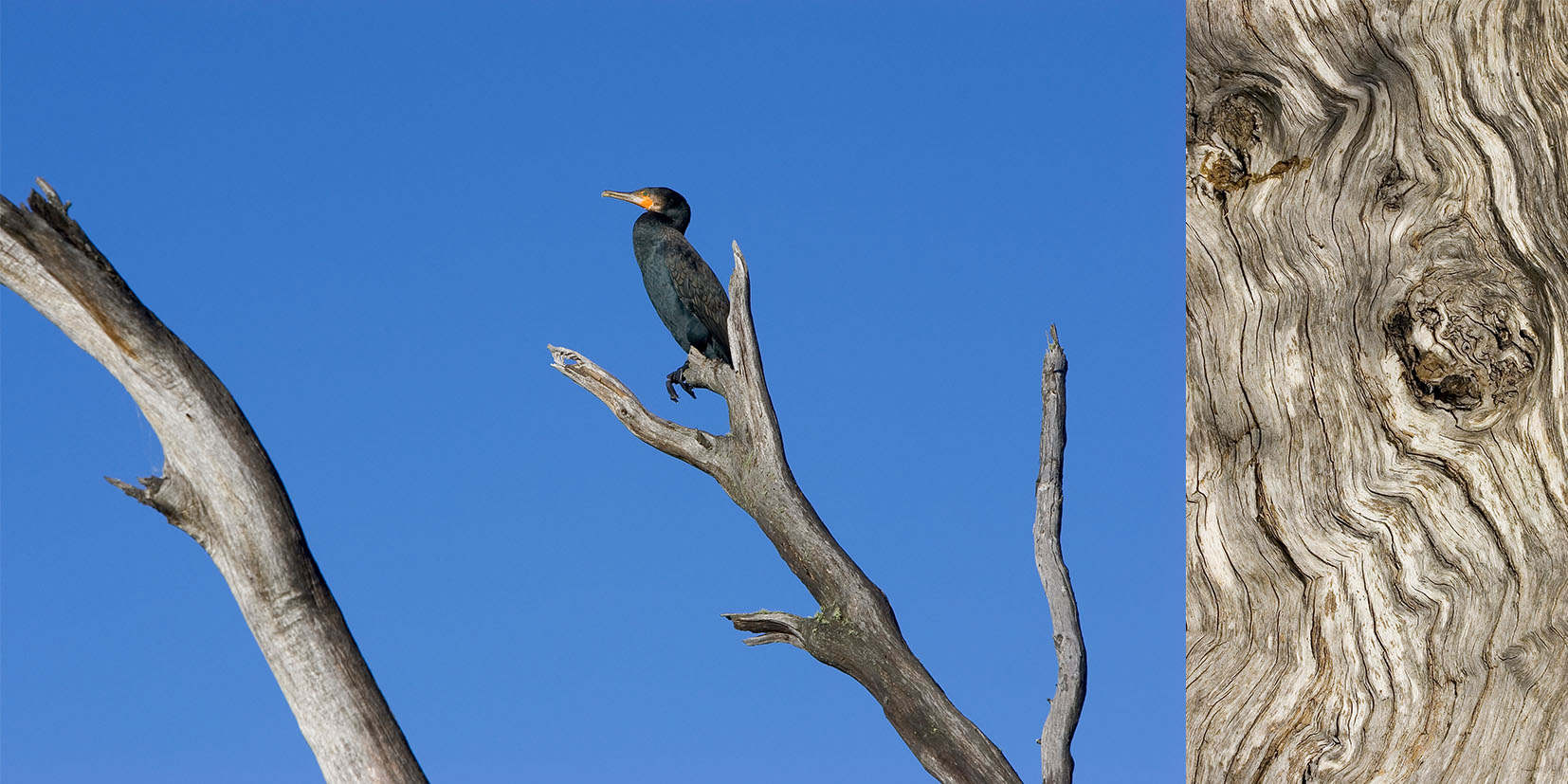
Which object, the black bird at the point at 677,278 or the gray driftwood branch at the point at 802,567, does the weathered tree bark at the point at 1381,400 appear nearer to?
the gray driftwood branch at the point at 802,567

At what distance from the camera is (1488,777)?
139cm

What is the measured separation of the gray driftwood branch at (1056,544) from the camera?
425cm

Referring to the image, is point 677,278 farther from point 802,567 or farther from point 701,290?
point 802,567

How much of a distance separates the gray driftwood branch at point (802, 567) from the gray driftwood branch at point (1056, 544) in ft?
1.62

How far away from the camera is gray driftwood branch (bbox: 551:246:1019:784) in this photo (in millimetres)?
3922

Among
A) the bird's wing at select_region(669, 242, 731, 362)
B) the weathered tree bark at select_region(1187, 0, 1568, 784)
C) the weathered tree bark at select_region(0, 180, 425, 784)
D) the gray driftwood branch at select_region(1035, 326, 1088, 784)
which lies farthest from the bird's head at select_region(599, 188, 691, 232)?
the weathered tree bark at select_region(1187, 0, 1568, 784)

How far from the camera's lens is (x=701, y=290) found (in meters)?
5.88

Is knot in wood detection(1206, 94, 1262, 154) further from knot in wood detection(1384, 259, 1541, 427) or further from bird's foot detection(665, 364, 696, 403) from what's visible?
bird's foot detection(665, 364, 696, 403)

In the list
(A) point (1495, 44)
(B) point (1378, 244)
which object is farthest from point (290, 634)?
(A) point (1495, 44)

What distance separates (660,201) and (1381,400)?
16.8ft

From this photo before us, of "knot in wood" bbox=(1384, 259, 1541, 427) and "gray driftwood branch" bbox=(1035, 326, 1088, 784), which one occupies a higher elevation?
"gray driftwood branch" bbox=(1035, 326, 1088, 784)

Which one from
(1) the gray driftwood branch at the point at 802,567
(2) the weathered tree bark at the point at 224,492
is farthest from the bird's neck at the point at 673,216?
(2) the weathered tree bark at the point at 224,492

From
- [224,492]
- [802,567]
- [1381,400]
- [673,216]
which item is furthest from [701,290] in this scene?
[1381,400]

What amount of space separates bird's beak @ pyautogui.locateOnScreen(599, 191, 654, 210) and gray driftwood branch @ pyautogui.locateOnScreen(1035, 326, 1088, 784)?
2641 mm
